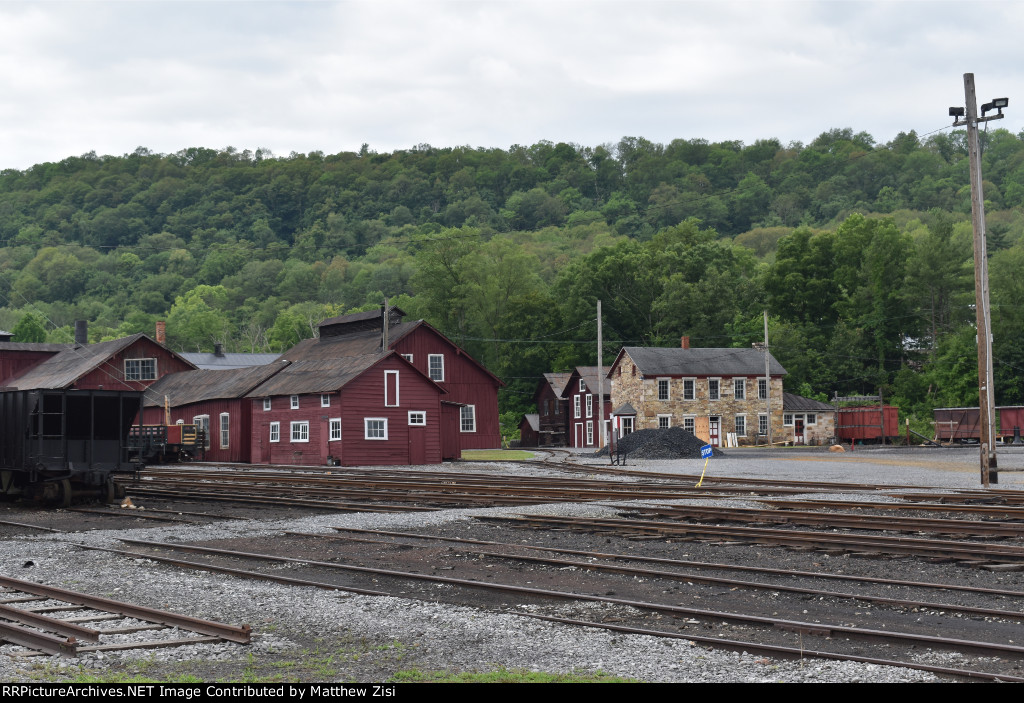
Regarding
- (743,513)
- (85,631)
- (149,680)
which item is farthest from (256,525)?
(149,680)

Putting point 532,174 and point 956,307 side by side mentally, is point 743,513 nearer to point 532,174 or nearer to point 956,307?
point 956,307

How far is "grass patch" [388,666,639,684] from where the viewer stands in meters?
7.80

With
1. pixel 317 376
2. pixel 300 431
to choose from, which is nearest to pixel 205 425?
pixel 300 431

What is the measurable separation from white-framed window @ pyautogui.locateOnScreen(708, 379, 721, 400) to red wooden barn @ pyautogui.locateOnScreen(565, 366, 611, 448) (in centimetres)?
854

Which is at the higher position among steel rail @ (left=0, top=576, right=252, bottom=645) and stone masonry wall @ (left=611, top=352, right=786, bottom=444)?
stone masonry wall @ (left=611, top=352, right=786, bottom=444)

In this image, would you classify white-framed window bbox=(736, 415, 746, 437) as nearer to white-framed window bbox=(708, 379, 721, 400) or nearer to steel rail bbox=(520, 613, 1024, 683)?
white-framed window bbox=(708, 379, 721, 400)

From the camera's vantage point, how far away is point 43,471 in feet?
82.0

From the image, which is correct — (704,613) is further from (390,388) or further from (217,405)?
(217,405)

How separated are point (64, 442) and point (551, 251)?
130056mm

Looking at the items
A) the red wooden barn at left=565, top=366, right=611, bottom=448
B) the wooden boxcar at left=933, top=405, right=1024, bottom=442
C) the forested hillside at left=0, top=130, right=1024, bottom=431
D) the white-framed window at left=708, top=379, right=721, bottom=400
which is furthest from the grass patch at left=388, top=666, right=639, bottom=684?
the forested hillside at left=0, top=130, right=1024, bottom=431

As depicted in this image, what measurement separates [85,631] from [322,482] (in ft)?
77.9

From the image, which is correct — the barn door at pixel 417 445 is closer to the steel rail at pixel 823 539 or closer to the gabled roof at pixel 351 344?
the gabled roof at pixel 351 344

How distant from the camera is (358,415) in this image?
155 feet

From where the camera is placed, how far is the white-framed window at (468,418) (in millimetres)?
65875
